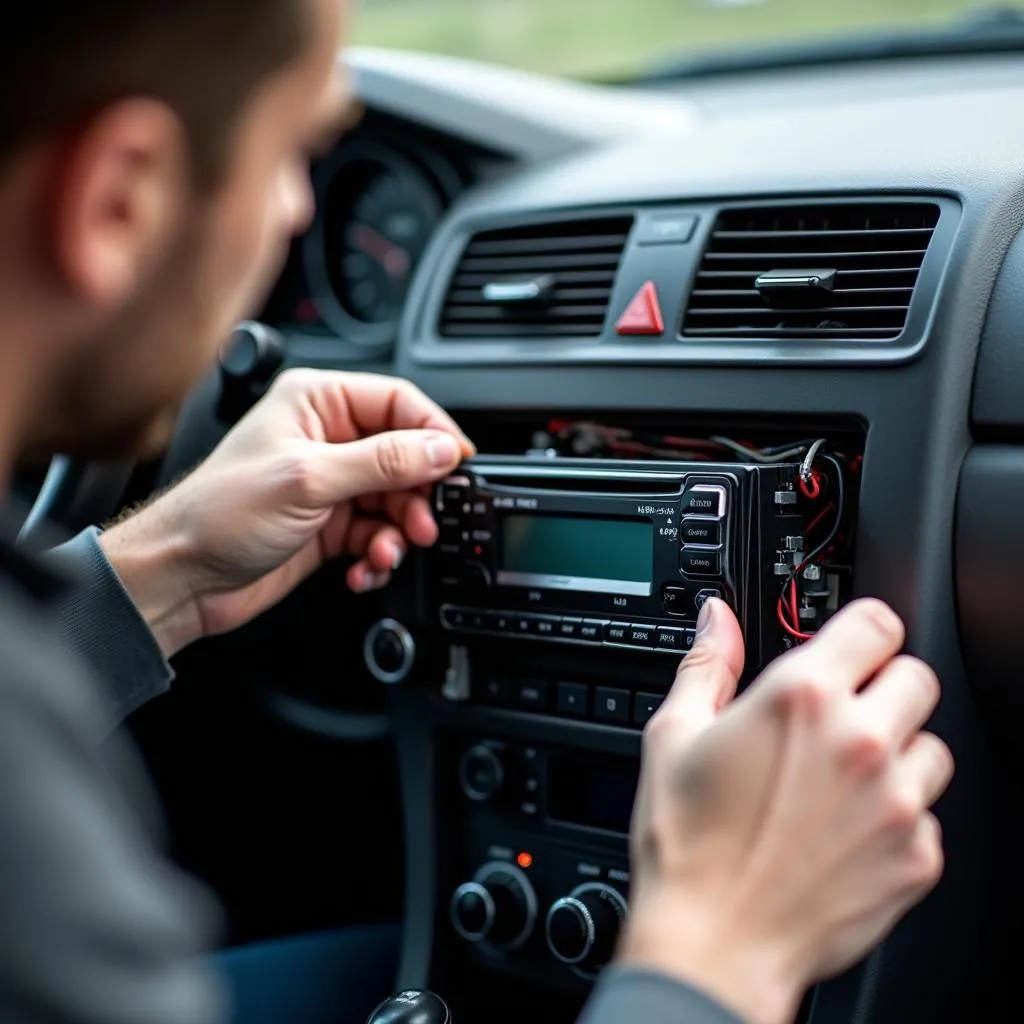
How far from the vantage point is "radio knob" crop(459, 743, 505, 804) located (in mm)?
1771

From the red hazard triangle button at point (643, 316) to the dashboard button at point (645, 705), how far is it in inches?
16.1

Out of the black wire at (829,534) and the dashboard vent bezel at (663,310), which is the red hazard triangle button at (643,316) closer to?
the dashboard vent bezel at (663,310)

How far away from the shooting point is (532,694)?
5.63 feet

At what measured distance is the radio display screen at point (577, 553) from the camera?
5.05 feet

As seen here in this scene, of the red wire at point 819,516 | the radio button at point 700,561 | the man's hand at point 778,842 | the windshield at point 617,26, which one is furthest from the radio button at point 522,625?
the windshield at point 617,26

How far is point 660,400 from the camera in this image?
1.63 m

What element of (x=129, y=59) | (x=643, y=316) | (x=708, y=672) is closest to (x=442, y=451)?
(x=643, y=316)

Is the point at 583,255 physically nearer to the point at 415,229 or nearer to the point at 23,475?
the point at 415,229

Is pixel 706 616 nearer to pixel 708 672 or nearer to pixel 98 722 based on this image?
pixel 708 672

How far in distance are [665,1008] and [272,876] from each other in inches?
64.4

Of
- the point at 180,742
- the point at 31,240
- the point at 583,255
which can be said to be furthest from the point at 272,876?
the point at 31,240

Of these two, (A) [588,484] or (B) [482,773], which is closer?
(A) [588,484]

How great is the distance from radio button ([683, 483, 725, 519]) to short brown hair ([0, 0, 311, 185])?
2.37 ft

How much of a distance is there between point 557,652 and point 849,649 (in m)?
0.60
